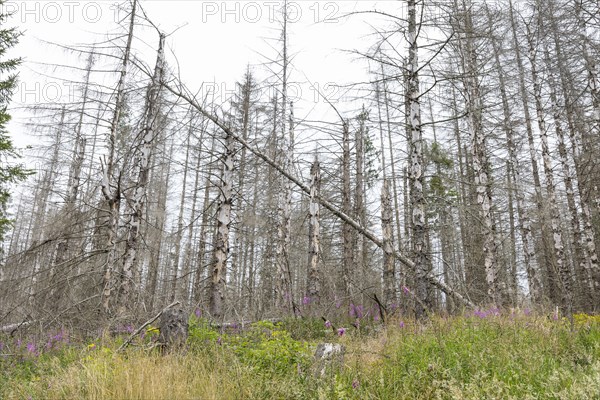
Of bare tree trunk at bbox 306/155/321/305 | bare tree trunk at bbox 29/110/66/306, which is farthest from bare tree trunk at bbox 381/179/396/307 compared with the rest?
bare tree trunk at bbox 29/110/66/306

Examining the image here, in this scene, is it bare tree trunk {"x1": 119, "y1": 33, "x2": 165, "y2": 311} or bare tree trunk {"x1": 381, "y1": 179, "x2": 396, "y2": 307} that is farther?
bare tree trunk {"x1": 119, "y1": 33, "x2": 165, "y2": 311}

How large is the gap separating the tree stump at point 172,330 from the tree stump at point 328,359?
162 centimetres

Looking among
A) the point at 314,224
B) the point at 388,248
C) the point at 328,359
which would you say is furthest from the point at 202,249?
the point at 328,359

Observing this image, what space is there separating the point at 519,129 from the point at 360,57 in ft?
43.3

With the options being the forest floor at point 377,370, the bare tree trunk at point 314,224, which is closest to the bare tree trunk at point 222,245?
the bare tree trunk at point 314,224

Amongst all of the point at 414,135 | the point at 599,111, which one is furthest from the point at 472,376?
the point at 599,111

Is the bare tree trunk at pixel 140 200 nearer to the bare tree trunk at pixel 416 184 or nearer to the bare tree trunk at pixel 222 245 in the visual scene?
the bare tree trunk at pixel 222 245

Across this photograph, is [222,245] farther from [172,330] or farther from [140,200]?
[172,330]

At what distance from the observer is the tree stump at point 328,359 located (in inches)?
146

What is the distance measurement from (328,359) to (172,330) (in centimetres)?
189

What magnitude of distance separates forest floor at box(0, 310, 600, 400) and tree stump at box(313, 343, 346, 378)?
58 mm

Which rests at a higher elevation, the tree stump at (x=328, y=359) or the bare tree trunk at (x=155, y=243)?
the bare tree trunk at (x=155, y=243)

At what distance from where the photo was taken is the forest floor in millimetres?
2922

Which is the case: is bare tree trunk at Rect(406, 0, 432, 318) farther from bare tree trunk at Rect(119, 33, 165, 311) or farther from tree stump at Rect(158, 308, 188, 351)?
bare tree trunk at Rect(119, 33, 165, 311)
